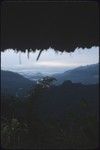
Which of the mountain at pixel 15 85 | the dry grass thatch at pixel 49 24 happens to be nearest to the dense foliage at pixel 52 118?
the mountain at pixel 15 85

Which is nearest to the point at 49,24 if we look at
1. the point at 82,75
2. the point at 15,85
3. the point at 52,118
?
the point at 82,75

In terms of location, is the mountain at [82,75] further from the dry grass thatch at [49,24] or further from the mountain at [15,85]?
the mountain at [15,85]

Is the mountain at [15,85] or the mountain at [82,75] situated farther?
the mountain at [15,85]


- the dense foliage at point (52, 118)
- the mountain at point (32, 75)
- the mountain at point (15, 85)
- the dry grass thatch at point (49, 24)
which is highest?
the dry grass thatch at point (49, 24)

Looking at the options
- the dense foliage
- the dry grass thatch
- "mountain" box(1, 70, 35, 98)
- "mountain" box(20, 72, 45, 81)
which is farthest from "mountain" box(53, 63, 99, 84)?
"mountain" box(1, 70, 35, 98)

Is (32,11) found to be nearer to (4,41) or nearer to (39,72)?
(4,41)

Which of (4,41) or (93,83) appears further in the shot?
(93,83)

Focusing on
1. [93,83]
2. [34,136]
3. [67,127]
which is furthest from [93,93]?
[34,136]

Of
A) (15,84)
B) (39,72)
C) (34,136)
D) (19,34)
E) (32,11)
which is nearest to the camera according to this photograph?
(32,11)
